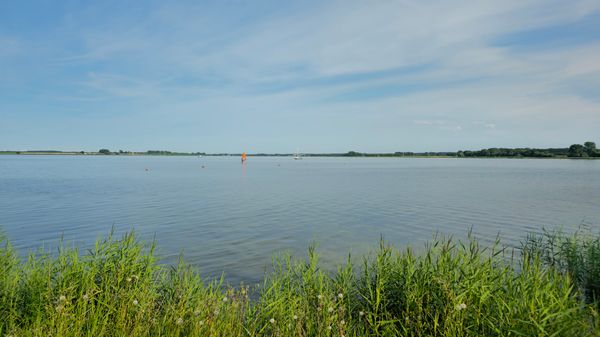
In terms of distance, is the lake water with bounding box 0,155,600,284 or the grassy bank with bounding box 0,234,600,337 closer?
the grassy bank with bounding box 0,234,600,337

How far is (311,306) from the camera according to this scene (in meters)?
9.33

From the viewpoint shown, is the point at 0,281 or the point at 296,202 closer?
the point at 0,281

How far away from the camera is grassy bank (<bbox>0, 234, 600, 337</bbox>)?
23.6ft

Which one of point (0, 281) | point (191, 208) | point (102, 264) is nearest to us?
point (0, 281)

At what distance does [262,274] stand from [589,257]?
13.8m

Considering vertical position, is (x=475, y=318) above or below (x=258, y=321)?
above

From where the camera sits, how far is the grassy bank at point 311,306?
7.19 metres

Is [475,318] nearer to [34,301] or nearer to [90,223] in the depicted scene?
[34,301]

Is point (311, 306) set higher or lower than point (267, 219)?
higher

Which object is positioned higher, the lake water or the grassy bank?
the grassy bank

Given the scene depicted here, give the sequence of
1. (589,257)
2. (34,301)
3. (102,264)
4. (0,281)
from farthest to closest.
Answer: (589,257) → (102,264) → (0,281) → (34,301)

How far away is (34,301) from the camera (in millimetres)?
8711

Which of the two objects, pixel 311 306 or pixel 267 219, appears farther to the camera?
pixel 267 219

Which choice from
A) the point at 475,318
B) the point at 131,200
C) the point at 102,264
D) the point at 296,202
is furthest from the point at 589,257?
the point at 131,200
